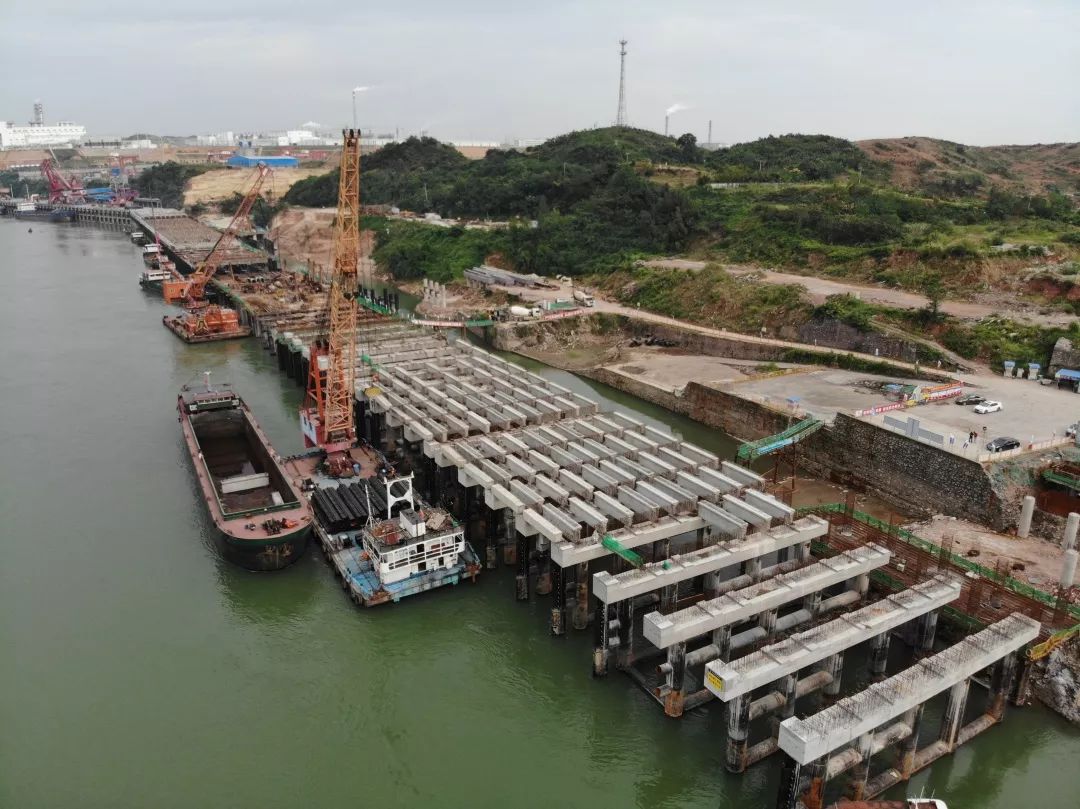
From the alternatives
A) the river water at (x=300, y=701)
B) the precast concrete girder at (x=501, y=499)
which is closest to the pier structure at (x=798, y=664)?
the river water at (x=300, y=701)

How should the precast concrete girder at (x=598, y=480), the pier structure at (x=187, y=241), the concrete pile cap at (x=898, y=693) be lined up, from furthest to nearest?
the pier structure at (x=187, y=241), the precast concrete girder at (x=598, y=480), the concrete pile cap at (x=898, y=693)

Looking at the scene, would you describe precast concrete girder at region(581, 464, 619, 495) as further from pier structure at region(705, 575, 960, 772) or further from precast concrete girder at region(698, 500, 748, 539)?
pier structure at region(705, 575, 960, 772)

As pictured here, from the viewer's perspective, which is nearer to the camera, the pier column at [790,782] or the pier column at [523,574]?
the pier column at [790,782]

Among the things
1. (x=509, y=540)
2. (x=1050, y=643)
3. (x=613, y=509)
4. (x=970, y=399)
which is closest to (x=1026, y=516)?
(x=1050, y=643)

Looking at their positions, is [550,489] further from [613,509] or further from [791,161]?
[791,161]

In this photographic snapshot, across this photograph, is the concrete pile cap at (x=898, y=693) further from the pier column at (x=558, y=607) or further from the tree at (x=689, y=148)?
the tree at (x=689, y=148)

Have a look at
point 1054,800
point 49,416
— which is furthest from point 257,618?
point 49,416

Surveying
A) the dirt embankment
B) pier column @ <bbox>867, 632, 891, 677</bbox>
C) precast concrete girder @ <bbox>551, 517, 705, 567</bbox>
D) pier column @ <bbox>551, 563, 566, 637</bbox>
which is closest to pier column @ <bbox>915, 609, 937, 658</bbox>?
pier column @ <bbox>867, 632, 891, 677</bbox>
